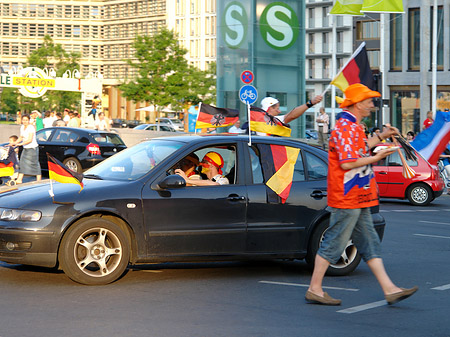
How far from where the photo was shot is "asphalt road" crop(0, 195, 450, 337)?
657 cm

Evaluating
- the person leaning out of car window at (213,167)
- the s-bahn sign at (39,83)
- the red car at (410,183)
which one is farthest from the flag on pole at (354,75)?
the s-bahn sign at (39,83)

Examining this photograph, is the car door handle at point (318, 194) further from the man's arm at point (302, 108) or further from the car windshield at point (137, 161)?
the car windshield at point (137, 161)

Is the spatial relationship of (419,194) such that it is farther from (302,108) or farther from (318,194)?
(318,194)

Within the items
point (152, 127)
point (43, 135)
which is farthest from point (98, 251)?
point (152, 127)

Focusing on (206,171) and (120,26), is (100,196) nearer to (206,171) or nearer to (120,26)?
(206,171)

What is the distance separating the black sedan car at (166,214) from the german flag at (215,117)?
119 inches

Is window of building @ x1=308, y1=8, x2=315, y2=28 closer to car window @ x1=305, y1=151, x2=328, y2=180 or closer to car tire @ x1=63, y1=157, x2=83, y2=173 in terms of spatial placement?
car tire @ x1=63, y1=157, x2=83, y2=173

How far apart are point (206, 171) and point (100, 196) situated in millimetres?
1515

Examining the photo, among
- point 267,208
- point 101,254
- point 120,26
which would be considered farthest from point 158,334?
point 120,26

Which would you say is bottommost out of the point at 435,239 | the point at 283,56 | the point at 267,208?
the point at 435,239

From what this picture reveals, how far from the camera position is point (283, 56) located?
31156 millimetres

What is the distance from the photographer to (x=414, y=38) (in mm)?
48750

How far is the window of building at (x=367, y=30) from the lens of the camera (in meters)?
93.1

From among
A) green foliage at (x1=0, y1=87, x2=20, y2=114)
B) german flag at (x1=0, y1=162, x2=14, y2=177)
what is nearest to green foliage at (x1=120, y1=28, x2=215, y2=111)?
green foliage at (x1=0, y1=87, x2=20, y2=114)
